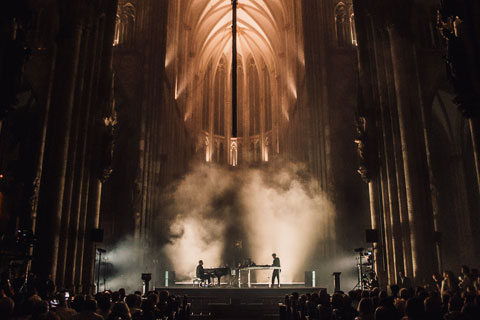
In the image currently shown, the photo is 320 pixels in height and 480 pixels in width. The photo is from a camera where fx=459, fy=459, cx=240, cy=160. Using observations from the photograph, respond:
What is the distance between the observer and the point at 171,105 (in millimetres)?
26469

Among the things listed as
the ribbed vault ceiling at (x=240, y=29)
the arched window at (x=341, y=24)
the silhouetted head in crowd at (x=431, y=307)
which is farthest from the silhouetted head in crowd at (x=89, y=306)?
the ribbed vault ceiling at (x=240, y=29)

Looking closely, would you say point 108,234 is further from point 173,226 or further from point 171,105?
point 171,105

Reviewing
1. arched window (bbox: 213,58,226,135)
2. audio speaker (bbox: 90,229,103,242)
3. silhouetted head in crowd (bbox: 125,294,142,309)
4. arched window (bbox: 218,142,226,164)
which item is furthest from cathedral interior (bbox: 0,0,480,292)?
silhouetted head in crowd (bbox: 125,294,142,309)

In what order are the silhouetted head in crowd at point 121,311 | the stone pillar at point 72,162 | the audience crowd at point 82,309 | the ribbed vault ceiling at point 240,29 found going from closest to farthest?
the audience crowd at point 82,309 < the silhouetted head in crowd at point 121,311 < the stone pillar at point 72,162 < the ribbed vault ceiling at point 240,29

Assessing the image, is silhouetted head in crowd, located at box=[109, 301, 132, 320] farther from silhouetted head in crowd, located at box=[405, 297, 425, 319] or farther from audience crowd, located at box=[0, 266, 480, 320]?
silhouetted head in crowd, located at box=[405, 297, 425, 319]

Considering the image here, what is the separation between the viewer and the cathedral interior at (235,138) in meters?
11.9

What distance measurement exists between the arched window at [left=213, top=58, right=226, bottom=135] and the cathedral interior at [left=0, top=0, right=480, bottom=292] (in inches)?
106

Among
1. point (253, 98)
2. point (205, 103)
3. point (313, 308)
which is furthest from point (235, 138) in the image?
point (253, 98)

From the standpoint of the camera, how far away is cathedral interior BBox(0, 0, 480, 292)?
39.2 feet

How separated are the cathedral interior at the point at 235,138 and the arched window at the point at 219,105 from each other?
2.70 m

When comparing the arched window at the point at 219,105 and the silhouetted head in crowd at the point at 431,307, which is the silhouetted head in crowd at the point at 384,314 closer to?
the silhouetted head in crowd at the point at 431,307

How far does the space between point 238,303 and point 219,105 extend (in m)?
29.6

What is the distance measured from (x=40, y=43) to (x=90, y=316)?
12851 millimetres

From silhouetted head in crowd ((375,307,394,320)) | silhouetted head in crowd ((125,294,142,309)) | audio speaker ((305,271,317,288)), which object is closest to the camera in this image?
silhouetted head in crowd ((375,307,394,320))
